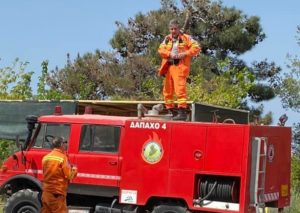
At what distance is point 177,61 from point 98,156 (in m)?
2.22

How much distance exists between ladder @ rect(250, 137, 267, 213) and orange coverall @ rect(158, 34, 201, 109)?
6.00 ft

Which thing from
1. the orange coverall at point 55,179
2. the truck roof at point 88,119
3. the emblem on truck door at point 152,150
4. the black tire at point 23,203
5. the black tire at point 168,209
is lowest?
the black tire at point 23,203

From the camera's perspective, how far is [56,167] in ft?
33.6

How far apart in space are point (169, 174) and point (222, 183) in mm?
842

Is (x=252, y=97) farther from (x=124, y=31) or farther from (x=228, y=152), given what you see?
(x=228, y=152)

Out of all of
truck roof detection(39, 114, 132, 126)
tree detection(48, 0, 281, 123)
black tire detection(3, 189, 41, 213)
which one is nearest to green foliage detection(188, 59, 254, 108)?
tree detection(48, 0, 281, 123)

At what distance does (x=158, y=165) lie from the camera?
35.4 ft

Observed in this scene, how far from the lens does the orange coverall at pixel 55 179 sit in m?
10.2

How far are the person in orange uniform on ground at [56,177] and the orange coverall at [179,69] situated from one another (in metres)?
2.43

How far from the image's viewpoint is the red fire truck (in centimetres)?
1038

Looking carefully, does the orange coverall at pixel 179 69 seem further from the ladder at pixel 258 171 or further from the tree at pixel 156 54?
the tree at pixel 156 54

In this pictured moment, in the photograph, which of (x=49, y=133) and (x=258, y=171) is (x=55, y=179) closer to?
(x=49, y=133)

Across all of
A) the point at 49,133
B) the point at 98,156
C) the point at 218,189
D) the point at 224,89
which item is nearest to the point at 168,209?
the point at 218,189

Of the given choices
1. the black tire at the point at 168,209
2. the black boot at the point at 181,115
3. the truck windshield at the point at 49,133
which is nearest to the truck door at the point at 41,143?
the truck windshield at the point at 49,133
